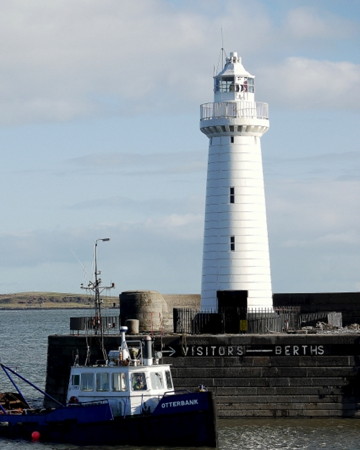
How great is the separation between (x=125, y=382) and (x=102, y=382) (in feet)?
3.03

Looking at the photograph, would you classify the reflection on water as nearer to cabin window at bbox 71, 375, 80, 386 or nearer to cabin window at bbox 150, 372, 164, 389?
cabin window at bbox 150, 372, 164, 389

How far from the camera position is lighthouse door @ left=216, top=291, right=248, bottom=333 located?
159ft

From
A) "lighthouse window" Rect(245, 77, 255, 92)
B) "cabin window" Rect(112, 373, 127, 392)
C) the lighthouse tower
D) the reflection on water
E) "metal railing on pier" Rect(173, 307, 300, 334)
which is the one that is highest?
"lighthouse window" Rect(245, 77, 255, 92)

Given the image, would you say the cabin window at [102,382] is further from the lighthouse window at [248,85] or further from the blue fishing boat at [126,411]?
the lighthouse window at [248,85]

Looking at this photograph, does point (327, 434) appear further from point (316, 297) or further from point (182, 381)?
point (316, 297)

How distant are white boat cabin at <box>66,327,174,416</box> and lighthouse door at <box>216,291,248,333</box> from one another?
740cm

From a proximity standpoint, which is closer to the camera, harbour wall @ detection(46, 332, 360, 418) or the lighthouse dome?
harbour wall @ detection(46, 332, 360, 418)

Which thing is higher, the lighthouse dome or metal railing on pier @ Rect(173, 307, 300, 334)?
the lighthouse dome

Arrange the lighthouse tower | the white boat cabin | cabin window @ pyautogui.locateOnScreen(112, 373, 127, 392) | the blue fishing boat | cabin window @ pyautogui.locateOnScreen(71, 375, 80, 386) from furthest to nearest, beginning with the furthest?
the lighthouse tower, cabin window @ pyautogui.locateOnScreen(71, 375, 80, 386), cabin window @ pyautogui.locateOnScreen(112, 373, 127, 392), the white boat cabin, the blue fishing boat

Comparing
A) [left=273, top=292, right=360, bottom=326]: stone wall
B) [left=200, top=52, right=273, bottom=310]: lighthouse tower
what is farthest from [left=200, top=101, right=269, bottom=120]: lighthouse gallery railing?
[left=273, top=292, right=360, bottom=326]: stone wall

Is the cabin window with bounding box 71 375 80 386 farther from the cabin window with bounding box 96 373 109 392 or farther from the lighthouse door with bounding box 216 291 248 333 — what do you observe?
the lighthouse door with bounding box 216 291 248 333

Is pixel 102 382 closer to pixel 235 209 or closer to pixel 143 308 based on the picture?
pixel 235 209

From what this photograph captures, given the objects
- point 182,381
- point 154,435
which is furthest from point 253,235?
point 154,435

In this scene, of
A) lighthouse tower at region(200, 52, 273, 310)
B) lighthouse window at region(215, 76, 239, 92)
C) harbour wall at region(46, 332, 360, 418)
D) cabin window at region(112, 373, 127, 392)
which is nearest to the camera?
cabin window at region(112, 373, 127, 392)
